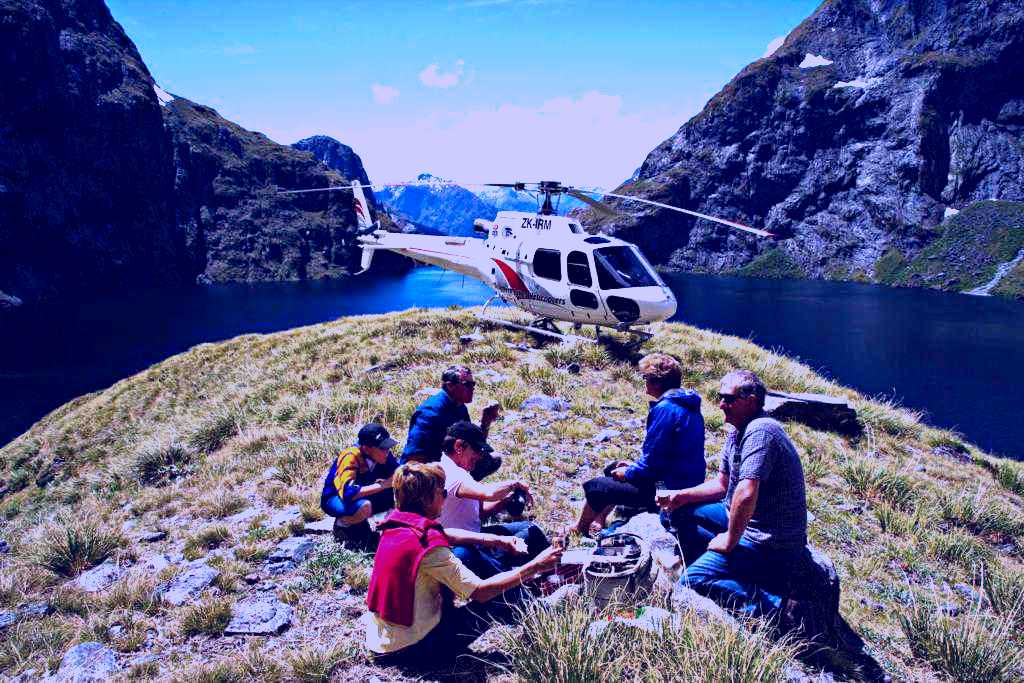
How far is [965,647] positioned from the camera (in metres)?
4.27

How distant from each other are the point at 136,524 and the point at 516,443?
5.44 meters

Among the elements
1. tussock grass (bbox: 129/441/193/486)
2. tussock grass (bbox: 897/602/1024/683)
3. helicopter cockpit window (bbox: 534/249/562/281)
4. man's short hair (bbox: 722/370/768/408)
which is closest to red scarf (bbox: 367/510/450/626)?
man's short hair (bbox: 722/370/768/408)

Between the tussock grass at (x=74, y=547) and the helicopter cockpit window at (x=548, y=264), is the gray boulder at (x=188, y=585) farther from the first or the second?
the helicopter cockpit window at (x=548, y=264)

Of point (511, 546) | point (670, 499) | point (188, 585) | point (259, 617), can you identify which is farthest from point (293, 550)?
point (670, 499)

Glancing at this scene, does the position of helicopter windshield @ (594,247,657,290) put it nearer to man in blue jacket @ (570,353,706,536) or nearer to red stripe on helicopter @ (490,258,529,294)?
red stripe on helicopter @ (490,258,529,294)

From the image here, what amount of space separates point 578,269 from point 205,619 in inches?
423

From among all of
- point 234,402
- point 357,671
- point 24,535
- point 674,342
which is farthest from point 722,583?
point 234,402

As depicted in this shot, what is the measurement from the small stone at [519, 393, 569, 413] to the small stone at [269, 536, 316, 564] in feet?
16.3

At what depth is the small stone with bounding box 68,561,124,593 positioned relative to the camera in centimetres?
621

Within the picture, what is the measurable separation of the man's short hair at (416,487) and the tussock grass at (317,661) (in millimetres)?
1380

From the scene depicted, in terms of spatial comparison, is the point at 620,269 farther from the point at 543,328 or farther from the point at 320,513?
the point at 320,513

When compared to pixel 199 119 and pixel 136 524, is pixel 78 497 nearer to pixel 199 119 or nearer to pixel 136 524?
pixel 136 524

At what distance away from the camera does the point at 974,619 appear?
177 inches

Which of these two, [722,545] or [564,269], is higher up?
[564,269]
